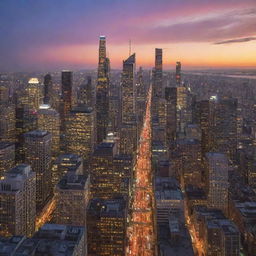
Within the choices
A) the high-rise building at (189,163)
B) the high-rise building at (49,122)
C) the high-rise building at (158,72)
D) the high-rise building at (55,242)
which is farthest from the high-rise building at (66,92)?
the high-rise building at (55,242)

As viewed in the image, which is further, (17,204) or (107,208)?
(107,208)

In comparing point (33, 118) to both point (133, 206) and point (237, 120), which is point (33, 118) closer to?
point (133, 206)

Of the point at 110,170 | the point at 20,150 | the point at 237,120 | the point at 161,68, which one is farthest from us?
the point at 161,68

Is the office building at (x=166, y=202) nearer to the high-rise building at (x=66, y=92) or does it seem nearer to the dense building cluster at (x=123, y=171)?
the dense building cluster at (x=123, y=171)

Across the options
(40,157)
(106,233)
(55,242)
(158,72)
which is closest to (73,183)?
(106,233)

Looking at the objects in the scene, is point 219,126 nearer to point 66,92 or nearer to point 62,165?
point 62,165

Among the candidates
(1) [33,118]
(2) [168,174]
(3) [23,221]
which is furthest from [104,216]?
(1) [33,118]

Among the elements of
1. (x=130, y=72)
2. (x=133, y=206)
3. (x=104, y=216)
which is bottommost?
(x=133, y=206)
